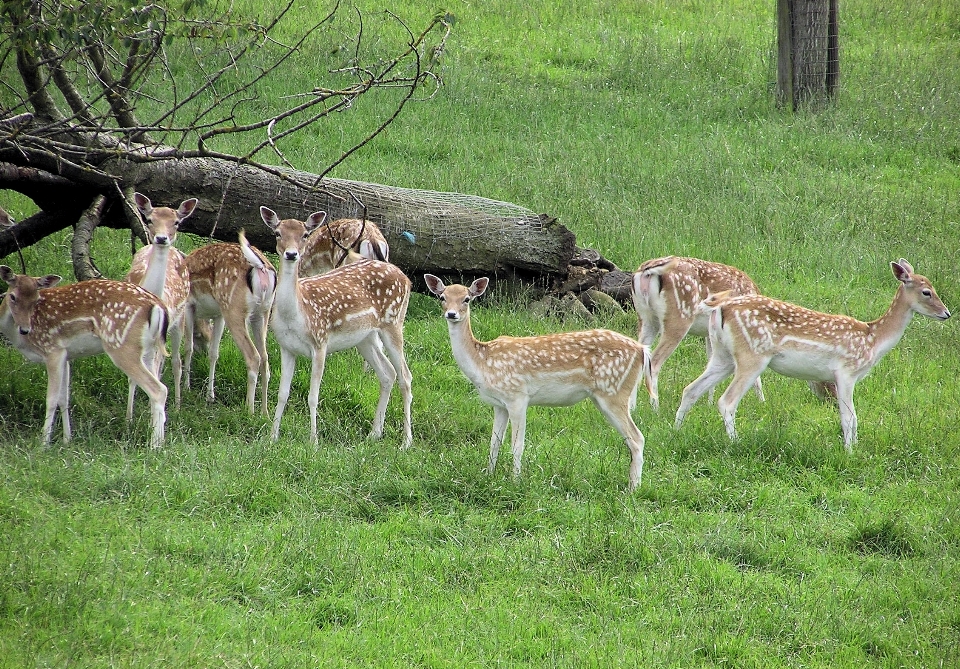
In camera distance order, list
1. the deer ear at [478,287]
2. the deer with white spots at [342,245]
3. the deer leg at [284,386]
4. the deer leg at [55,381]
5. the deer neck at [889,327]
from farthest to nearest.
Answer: the deer with white spots at [342,245] < the deer neck at [889,327] < the deer leg at [284,386] < the deer ear at [478,287] < the deer leg at [55,381]

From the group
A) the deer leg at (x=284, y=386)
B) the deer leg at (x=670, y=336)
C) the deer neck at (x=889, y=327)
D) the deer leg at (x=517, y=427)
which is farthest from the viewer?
the deer leg at (x=670, y=336)

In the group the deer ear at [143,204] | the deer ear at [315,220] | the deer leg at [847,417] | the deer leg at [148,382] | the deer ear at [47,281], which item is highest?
the deer ear at [143,204]

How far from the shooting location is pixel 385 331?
27.6 ft

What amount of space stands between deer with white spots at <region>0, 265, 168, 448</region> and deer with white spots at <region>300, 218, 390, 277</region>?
7.45 feet

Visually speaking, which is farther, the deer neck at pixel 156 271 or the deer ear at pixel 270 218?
the deer ear at pixel 270 218

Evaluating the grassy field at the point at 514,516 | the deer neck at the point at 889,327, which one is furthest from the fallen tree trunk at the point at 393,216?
the deer neck at the point at 889,327

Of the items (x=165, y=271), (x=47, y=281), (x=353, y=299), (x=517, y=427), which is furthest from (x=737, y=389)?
(x=47, y=281)

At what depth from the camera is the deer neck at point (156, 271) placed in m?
7.97

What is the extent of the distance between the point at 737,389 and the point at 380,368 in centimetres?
267

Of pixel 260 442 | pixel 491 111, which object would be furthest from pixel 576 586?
pixel 491 111

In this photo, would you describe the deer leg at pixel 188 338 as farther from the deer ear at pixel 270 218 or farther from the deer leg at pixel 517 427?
the deer leg at pixel 517 427

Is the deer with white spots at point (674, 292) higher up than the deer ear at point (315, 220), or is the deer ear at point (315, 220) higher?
the deer ear at point (315, 220)

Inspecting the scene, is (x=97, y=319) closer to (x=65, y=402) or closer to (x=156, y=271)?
(x=65, y=402)

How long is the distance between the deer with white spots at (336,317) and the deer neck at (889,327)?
3.49 meters
